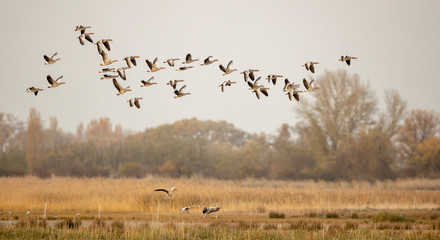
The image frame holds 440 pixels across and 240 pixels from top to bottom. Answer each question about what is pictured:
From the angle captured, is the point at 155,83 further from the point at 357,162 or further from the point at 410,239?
the point at 357,162

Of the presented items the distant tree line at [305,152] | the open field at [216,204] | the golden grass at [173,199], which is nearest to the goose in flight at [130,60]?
the open field at [216,204]

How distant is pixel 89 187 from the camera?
36.2 meters

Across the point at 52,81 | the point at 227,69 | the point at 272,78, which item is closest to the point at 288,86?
the point at 272,78

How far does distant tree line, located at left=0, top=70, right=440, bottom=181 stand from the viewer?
58.3 meters

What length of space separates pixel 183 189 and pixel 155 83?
16018mm

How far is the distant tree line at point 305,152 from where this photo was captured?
5828cm

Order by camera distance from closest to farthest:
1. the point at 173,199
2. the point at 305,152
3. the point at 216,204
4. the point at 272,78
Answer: the point at 272,78, the point at 173,199, the point at 216,204, the point at 305,152

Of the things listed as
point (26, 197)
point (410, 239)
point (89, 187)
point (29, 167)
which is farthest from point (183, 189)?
point (29, 167)

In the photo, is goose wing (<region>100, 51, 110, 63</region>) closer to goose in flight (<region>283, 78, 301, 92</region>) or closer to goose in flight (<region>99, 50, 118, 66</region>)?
goose in flight (<region>99, 50, 118, 66</region>)

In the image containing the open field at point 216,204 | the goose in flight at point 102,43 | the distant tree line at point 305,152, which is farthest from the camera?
the distant tree line at point 305,152

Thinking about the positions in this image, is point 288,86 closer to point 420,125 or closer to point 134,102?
point 134,102

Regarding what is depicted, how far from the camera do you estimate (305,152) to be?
2437 inches

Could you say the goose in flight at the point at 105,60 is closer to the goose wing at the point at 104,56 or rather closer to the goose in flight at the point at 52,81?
the goose wing at the point at 104,56

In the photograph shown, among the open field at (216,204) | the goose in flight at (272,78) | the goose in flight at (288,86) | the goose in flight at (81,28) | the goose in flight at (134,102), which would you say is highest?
the goose in flight at (81,28)
